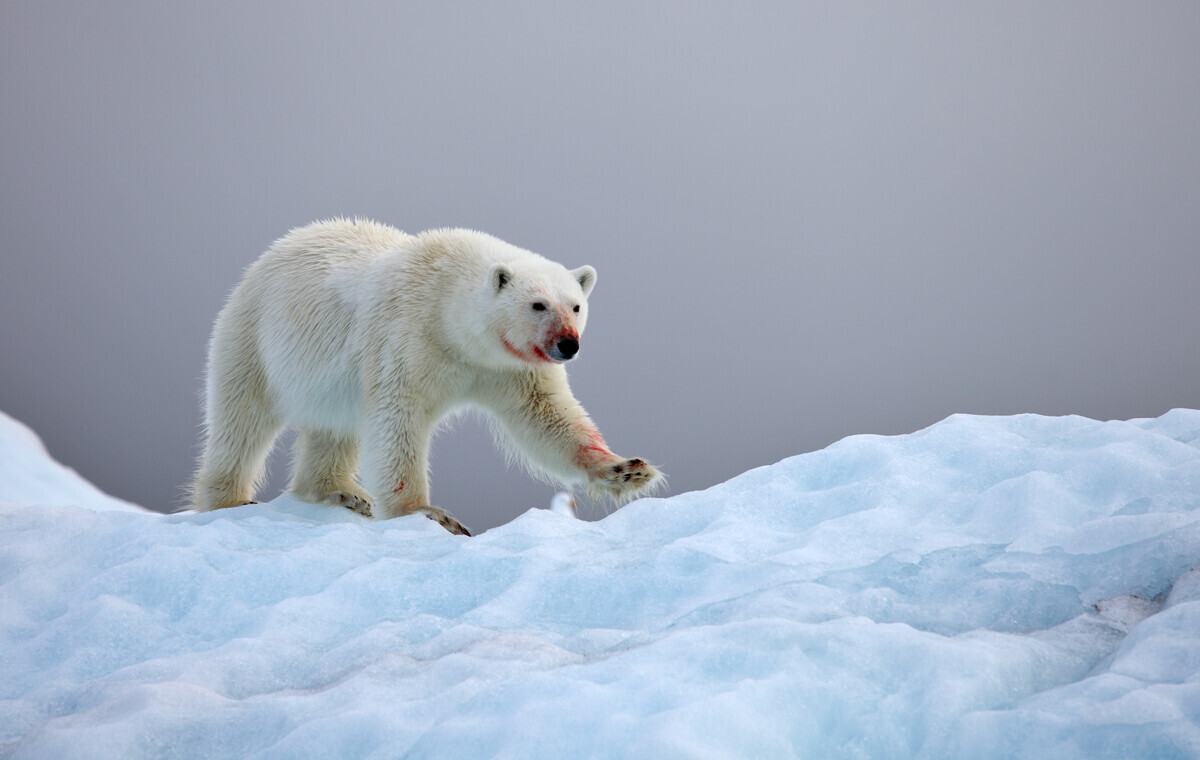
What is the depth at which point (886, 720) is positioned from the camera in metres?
1.92

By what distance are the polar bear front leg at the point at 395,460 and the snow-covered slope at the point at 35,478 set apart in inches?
319

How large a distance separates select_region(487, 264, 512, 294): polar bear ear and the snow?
1.29 m

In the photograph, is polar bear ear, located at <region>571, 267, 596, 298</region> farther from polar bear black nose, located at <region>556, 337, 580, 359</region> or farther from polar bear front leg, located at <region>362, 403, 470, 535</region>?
polar bear front leg, located at <region>362, 403, 470, 535</region>

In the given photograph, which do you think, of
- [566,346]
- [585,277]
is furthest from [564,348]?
[585,277]

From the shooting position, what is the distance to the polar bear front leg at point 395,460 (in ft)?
15.4

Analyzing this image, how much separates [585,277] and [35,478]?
10419 millimetres

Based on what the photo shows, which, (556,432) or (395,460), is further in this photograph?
(556,432)

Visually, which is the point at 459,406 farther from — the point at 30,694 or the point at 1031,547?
the point at 1031,547

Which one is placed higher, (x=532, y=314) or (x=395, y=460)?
(x=532, y=314)

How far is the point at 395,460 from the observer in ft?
15.4

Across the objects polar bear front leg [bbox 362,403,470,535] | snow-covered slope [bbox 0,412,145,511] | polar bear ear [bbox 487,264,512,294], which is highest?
polar bear ear [bbox 487,264,512,294]

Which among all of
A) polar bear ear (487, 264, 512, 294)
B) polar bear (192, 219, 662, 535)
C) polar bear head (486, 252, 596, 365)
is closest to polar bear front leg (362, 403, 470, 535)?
polar bear (192, 219, 662, 535)

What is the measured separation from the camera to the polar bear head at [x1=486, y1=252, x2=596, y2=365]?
4.56 metres

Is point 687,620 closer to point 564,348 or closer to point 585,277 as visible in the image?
point 564,348
